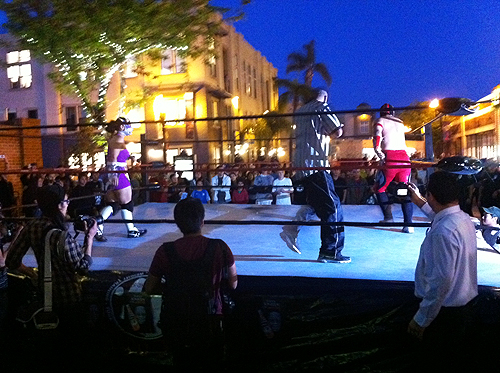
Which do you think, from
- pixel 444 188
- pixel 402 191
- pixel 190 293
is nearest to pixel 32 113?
pixel 402 191

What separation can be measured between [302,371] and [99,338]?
1.59 m

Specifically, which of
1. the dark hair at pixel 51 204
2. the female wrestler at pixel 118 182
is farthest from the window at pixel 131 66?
the dark hair at pixel 51 204

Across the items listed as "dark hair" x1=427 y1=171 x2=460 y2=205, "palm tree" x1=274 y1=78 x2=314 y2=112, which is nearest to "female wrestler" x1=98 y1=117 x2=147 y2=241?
"dark hair" x1=427 y1=171 x2=460 y2=205

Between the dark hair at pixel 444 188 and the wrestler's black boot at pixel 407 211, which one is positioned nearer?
the dark hair at pixel 444 188

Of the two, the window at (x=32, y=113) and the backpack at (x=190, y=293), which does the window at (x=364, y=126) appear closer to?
the window at (x=32, y=113)

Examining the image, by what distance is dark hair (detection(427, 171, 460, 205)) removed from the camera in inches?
95.1

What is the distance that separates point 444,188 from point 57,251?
2361 mm

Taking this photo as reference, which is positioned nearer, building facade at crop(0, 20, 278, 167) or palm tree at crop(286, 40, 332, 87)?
building facade at crop(0, 20, 278, 167)

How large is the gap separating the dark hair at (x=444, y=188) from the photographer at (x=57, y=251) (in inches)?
86.9

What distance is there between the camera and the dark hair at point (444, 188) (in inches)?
95.1

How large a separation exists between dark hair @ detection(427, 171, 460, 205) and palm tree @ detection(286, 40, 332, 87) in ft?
87.6

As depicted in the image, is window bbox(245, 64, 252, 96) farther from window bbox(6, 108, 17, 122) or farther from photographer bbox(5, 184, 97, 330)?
photographer bbox(5, 184, 97, 330)

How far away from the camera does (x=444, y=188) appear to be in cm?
244

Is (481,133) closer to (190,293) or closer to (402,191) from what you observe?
(402,191)
